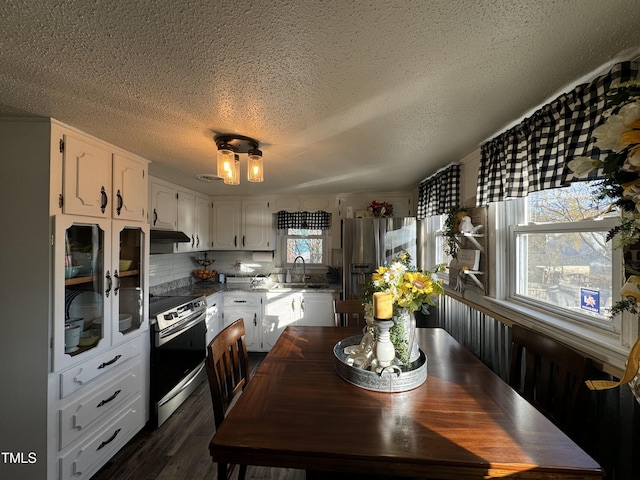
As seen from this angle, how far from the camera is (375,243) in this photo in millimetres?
3221

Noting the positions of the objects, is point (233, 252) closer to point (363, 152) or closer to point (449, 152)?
point (363, 152)

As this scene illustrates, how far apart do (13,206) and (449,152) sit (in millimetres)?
2733

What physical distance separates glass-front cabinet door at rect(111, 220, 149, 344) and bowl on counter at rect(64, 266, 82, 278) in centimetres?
21

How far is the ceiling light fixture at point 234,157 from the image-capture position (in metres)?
1.54

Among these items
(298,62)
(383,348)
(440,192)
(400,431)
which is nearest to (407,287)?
(383,348)

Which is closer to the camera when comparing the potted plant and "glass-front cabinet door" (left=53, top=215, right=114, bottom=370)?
"glass-front cabinet door" (left=53, top=215, right=114, bottom=370)

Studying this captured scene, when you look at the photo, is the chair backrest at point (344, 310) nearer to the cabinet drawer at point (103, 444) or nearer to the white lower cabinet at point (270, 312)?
the white lower cabinet at point (270, 312)

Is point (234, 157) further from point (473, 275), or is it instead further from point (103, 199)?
point (473, 275)

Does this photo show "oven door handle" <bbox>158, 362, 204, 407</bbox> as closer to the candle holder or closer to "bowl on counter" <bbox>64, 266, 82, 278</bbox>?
"bowl on counter" <bbox>64, 266, 82, 278</bbox>

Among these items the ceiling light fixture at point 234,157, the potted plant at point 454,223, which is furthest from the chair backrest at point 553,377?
the ceiling light fixture at point 234,157

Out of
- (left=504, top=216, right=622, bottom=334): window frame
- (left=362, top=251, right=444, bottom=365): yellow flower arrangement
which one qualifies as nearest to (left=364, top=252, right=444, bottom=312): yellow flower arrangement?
(left=362, top=251, right=444, bottom=365): yellow flower arrangement

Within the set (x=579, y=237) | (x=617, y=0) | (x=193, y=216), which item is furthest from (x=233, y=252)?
(x=617, y=0)

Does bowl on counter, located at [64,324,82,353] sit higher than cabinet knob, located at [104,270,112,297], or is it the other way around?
cabinet knob, located at [104,270,112,297]

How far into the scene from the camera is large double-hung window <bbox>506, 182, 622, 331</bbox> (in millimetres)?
1182
